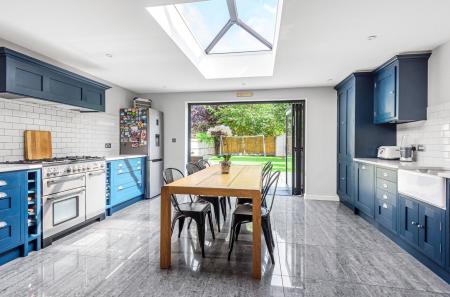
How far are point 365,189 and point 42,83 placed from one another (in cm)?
459

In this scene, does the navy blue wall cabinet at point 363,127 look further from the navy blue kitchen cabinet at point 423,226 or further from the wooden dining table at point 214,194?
the wooden dining table at point 214,194

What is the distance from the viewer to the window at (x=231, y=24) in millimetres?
3168

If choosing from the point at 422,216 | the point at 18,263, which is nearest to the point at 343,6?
the point at 422,216

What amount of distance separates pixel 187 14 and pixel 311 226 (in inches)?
128

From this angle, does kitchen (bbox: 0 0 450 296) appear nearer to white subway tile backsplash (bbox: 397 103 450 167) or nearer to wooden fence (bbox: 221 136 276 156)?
white subway tile backsplash (bbox: 397 103 450 167)

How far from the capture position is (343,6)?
212 cm

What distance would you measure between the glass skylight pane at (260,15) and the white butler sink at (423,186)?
7.64 feet

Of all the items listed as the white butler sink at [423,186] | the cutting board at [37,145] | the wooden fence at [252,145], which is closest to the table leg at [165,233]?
the cutting board at [37,145]

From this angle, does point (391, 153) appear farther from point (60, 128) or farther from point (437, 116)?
point (60, 128)

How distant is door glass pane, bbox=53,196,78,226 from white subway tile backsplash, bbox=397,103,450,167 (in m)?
4.47

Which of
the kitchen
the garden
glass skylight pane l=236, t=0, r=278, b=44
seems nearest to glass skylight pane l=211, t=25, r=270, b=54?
glass skylight pane l=236, t=0, r=278, b=44

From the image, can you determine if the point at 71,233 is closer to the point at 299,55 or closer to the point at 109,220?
the point at 109,220

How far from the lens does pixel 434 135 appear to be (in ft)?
9.89

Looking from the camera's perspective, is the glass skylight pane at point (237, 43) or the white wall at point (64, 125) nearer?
the white wall at point (64, 125)
